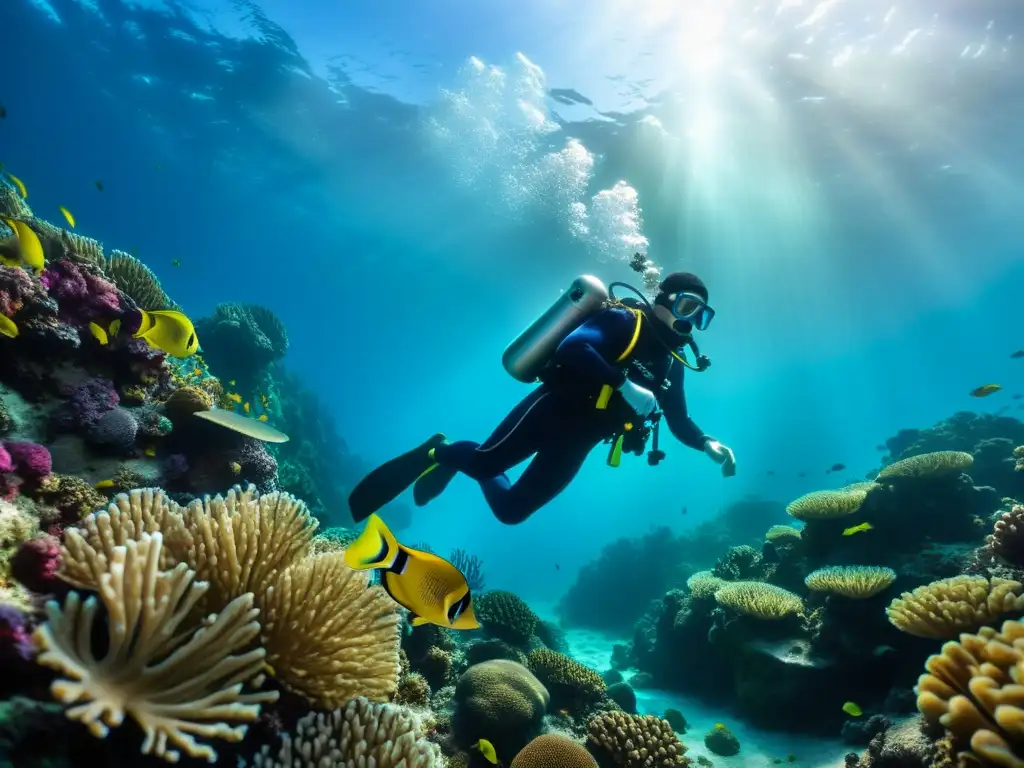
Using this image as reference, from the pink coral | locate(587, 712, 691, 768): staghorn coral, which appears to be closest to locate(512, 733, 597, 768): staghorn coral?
locate(587, 712, 691, 768): staghorn coral

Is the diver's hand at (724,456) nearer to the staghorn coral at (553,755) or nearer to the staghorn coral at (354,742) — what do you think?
the staghorn coral at (553,755)

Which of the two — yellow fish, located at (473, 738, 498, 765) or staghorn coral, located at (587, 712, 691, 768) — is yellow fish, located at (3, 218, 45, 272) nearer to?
yellow fish, located at (473, 738, 498, 765)

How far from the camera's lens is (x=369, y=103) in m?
23.6

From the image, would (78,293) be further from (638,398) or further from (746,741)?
(746,741)

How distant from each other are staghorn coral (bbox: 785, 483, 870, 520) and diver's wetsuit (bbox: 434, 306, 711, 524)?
13.2 ft

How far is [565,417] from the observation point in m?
5.39

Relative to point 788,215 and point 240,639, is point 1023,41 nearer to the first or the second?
point 788,215

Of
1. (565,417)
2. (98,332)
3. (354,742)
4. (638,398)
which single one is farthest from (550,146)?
(354,742)

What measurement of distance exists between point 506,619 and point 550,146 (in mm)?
21955

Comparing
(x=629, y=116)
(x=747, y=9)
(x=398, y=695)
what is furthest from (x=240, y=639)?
(x=629, y=116)

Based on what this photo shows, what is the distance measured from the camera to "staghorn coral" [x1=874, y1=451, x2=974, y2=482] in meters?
7.39

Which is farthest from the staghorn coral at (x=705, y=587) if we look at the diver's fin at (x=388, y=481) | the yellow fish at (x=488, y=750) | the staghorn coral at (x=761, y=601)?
the diver's fin at (x=388, y=481)

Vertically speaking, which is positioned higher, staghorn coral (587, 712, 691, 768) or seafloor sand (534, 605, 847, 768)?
seafloor sand (534, 605, 847, 768)

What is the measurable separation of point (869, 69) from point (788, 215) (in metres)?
9.01
